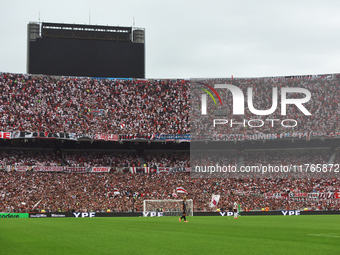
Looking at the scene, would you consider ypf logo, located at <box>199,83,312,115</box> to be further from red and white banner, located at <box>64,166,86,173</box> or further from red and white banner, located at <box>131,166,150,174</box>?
red and white banner, located at <box>64,166,86,173</box>

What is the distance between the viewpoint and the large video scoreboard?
249 feet

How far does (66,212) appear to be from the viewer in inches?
2156

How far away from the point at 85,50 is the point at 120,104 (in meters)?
9.66

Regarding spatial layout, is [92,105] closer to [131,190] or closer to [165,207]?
[131,190]

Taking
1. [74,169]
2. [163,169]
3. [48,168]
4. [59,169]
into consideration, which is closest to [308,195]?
[163,169]

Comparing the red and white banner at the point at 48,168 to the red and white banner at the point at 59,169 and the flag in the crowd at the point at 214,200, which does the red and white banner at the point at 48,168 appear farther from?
the flag in the crowd at the point at 214,200

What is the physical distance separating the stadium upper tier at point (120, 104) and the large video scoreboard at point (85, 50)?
262 cm

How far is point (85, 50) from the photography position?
76625mm

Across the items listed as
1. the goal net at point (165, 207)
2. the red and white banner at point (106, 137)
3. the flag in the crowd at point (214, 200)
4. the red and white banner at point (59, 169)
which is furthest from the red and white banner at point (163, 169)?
the goal net at point (165, 207)

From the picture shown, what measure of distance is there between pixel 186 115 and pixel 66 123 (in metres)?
16.9

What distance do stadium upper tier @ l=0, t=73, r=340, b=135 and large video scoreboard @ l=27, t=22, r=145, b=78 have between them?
262cm

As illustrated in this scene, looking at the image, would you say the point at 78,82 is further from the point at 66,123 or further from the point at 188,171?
the point at 188,171

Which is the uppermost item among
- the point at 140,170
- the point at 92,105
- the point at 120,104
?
the point at 120,104

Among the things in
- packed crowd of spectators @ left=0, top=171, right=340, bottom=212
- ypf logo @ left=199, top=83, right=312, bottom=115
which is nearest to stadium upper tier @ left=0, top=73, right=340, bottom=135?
ypf logo @ left=199, top=83, right=312, bottom=115
